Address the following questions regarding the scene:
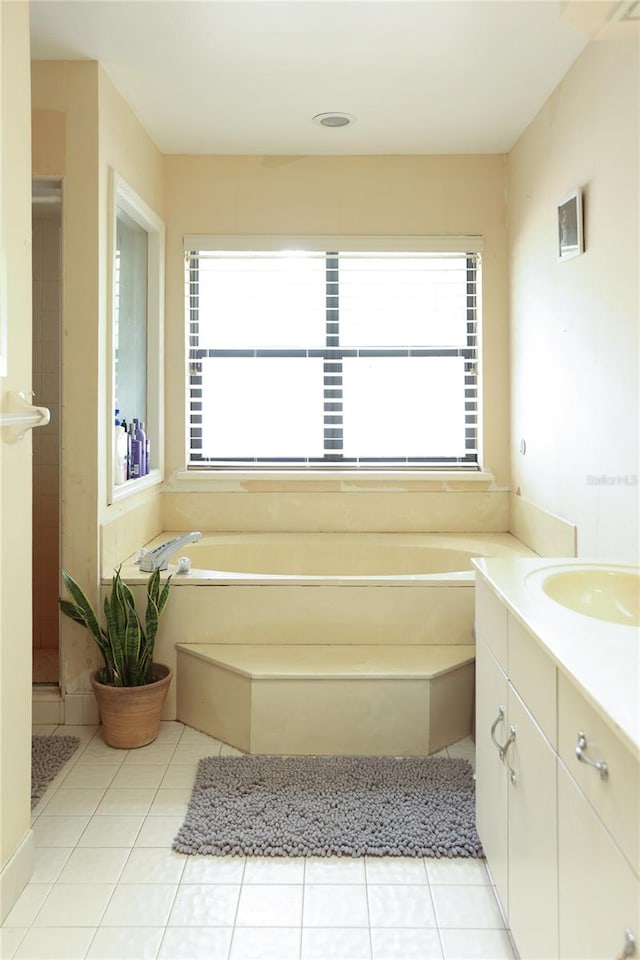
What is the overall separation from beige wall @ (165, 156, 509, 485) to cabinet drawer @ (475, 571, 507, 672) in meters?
2.10

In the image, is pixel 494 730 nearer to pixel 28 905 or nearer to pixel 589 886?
pixel 589 886

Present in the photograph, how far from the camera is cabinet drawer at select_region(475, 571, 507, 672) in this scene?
1.64m

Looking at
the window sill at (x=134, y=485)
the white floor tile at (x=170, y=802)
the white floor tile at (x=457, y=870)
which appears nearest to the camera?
the white floor tile at (x=457, y=870)

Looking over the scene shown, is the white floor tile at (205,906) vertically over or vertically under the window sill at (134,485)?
under

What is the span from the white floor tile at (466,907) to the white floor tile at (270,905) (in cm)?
33

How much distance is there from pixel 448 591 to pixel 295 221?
2036mm

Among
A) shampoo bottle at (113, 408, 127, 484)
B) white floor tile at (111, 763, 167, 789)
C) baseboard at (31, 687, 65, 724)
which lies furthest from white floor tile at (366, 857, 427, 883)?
shampoo bottle at (113, 408, 127, 484)

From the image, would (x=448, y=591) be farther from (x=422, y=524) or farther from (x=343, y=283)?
(x=343, y=283)

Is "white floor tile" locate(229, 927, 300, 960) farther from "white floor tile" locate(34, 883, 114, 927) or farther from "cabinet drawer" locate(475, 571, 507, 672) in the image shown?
"cabinet drawer" locate(475, 571, 507, 672)

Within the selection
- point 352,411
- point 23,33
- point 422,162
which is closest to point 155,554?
point 352,411

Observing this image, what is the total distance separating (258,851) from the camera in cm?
200

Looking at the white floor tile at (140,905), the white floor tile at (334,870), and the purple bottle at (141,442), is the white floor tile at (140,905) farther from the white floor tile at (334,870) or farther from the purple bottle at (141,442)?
the purple bottle at (141,442)

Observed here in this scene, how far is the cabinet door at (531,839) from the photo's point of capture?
50.2 inches

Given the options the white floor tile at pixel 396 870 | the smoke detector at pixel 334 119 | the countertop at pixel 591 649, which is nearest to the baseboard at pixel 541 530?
the countertop at pixel 591 649
